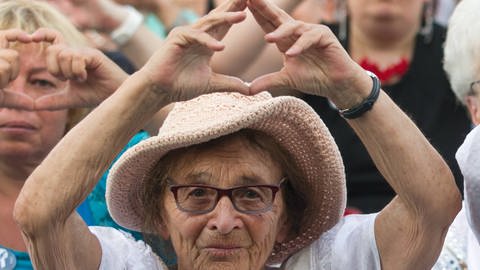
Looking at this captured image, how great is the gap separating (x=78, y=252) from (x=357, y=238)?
776mm

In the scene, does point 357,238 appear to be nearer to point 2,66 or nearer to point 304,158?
point 304,158

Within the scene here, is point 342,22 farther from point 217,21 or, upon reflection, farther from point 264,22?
point 217,21

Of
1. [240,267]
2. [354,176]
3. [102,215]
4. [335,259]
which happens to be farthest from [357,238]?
[354,176]

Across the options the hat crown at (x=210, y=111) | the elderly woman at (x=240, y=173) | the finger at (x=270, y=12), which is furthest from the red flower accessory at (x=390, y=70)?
the finger at (x=270, y=12)

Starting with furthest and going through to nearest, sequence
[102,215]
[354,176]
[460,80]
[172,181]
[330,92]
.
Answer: [354,176] < [102,215] < [460,80] < [172,181] < [330,92]

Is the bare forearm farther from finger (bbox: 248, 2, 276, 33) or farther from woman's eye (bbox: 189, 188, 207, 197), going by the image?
woman's eye (bbox: 189, 188, 207, 197)

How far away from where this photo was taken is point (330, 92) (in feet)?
11.2

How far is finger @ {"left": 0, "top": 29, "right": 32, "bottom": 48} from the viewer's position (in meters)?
3.71

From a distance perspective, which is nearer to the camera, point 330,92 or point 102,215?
point 330,92

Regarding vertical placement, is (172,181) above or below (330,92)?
below

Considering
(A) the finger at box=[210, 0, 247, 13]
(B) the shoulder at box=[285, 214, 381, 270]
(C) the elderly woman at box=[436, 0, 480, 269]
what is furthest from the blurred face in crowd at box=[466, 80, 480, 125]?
(A) the finger at box=[210, 0, 247, 13]

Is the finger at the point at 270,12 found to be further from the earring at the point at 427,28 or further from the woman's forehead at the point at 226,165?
the earring at the point at 427,28

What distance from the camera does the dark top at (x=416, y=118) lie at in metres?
5.34

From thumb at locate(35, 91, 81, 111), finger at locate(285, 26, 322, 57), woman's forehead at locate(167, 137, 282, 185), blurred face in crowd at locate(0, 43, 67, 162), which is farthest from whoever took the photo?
blurred face in crowd at locate(0, 43, 67, 162)
